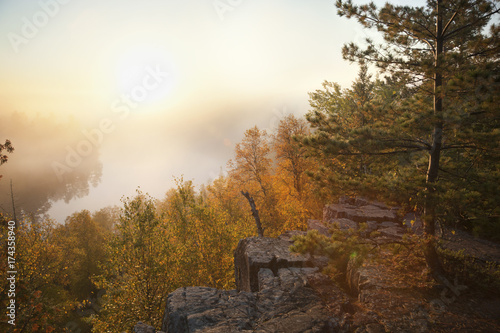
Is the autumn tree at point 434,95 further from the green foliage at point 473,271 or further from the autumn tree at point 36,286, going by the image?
the autumn tree at point 36,286

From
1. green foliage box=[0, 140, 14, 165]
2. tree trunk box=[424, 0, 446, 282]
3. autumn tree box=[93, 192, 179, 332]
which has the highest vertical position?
green foliage box=[0, 140, 14, 165]

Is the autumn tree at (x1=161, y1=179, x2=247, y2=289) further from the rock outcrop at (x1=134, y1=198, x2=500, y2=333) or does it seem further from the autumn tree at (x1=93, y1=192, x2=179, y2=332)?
the rock outcrop at (x1=134, y1=198, x2=500, y2=333)

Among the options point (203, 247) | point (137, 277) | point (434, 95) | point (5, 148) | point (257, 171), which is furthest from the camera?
point (257, 171)

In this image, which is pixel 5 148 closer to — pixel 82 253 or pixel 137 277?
pixel 137 277

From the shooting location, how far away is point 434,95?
7633 mm

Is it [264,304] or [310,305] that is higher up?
[264,304]

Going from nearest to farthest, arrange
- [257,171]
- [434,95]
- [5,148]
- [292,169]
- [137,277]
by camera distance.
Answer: [434,95], [5,148], [137,277], [292,169], [257,171]

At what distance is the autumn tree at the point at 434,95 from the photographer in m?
6.47

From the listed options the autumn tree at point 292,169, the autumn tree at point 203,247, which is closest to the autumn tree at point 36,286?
the autumn tree at point 203,247

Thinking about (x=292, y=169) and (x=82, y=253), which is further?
(x=82, y=253)

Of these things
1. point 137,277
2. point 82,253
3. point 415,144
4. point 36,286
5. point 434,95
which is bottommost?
point 36,286

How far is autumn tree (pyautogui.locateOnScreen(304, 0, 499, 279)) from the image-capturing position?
6.47 meters

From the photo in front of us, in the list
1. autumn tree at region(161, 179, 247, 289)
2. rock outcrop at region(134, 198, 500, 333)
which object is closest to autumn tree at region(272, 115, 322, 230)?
autumn tree at region(161, 179, 247, 289)

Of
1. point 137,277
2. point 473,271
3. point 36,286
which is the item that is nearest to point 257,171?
point 137,277
